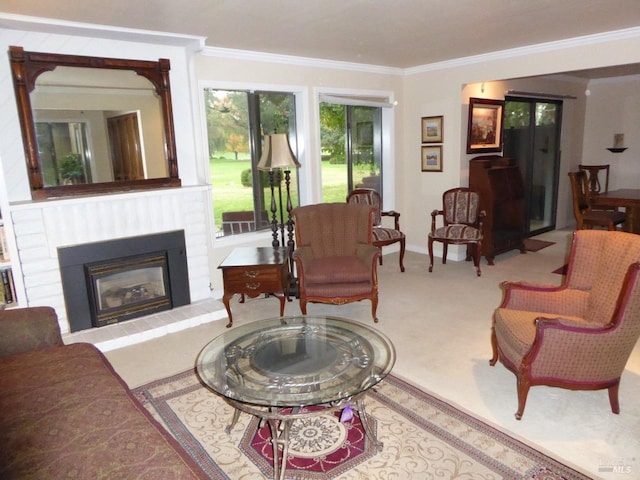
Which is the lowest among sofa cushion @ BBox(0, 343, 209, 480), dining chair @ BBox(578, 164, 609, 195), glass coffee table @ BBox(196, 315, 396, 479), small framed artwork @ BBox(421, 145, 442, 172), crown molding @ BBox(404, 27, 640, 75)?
glass coffee table @ BBox(196, 315, 396, 479)

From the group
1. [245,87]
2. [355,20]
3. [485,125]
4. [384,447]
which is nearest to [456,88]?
[485,125]

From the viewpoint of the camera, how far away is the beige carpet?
Answer: 7.57 feet

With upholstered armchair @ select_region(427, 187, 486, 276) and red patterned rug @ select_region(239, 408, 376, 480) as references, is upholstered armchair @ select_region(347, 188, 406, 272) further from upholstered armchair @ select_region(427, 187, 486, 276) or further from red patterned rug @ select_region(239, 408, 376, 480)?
red patterned rug @ select_region(239, 408, 376, 480)

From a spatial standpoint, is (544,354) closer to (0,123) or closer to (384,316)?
(384,316)

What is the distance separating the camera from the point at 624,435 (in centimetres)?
Result: 232

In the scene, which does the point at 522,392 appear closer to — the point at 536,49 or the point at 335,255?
the point at 335,255

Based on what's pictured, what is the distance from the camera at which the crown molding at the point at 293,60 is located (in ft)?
14.1

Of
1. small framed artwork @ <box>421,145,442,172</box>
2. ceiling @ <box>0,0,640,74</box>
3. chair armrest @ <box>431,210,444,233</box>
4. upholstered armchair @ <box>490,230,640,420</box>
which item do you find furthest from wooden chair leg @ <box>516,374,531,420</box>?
small framed artwork @ <box>421,145,442,172</box>

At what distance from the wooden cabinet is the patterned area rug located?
11.0 feet

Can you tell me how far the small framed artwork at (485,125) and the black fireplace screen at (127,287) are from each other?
155 inches

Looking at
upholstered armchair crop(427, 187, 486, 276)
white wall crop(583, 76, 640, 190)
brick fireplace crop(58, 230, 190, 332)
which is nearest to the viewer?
brick fireplace crop(58, 230, 190, 332)

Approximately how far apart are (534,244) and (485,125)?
6.38ft

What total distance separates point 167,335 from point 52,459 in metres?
2.16

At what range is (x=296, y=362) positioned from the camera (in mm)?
2361
